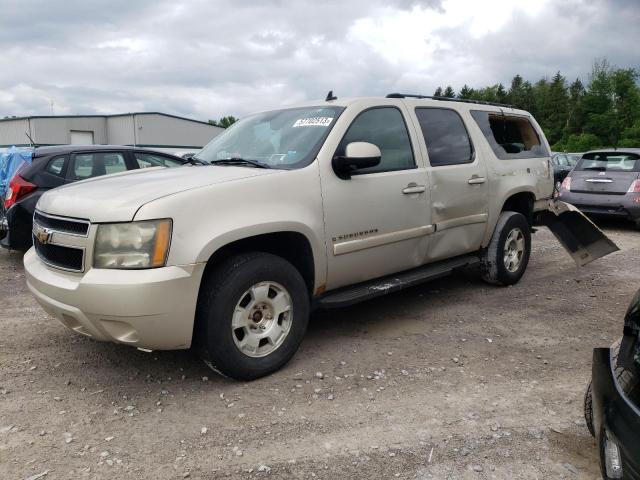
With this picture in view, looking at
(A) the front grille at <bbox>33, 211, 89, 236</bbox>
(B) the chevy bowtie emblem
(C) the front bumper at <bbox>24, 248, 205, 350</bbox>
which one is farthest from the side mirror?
(B) the chevy bowtie emblem

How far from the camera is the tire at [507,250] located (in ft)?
17.8

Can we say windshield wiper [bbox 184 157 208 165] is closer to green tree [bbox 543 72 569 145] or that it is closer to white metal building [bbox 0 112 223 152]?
white metal building [bbox 0 112 223 152]

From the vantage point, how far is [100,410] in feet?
10.3

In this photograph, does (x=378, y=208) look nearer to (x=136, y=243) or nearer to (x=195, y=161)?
(x=195, y=161)

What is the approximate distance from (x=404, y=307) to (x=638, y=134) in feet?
153

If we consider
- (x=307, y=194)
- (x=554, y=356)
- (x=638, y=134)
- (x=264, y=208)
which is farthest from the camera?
(x=638, y=134)

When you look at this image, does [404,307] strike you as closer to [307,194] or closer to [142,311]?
[307,194]

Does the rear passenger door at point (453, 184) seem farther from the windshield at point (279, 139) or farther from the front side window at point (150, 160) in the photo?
the front side window at point (150, 160)

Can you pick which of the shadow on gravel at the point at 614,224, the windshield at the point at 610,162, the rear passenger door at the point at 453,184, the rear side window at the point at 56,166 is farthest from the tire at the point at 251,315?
the windshield at the point at 610,162

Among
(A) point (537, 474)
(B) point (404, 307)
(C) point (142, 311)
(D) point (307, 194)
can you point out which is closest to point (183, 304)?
(C) point (142, 311)

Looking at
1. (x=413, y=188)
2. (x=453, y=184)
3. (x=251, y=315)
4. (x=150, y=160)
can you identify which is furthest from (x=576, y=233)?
Result: (x=150, y=160)

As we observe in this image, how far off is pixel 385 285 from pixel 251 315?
4.10 ft

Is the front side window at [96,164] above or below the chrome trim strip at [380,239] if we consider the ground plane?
above

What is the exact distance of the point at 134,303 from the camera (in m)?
2.89
